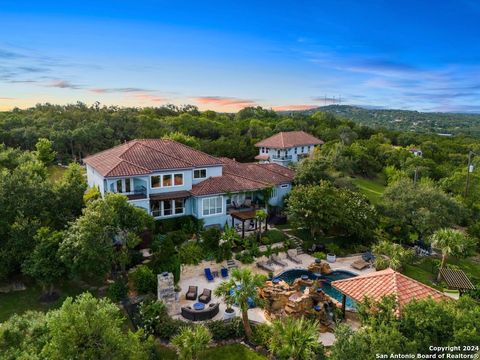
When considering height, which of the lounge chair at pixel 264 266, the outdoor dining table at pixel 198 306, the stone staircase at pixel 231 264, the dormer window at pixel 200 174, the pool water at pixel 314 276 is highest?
the dormer window at pixel 200 174

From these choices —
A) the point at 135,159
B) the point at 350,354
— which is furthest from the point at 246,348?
the point at 135,159

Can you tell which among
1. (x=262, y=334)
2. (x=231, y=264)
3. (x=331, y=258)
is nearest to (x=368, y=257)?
(x=331, y=258)

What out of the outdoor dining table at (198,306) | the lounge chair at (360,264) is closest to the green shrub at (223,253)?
the outdoor dining table at (198,306)

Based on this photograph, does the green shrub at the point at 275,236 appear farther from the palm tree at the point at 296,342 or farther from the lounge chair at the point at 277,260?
the palm tree at the point at 296,342

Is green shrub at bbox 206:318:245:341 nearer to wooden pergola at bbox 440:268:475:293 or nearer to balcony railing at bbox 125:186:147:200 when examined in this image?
balcony railing at bbox 125:186:147:200

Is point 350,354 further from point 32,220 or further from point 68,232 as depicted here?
point 32,220

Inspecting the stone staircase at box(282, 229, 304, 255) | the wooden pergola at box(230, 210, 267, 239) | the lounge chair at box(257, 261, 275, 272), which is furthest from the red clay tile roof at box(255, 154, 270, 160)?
the lounge chair at box(257, 261, 275, 272)
